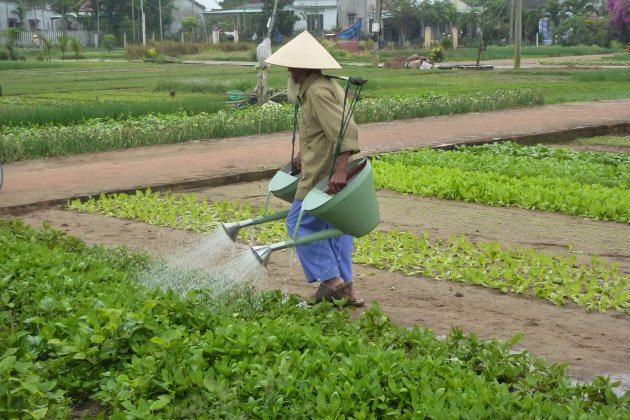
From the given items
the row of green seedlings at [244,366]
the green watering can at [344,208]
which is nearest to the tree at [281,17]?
the green watering can at [344,208]

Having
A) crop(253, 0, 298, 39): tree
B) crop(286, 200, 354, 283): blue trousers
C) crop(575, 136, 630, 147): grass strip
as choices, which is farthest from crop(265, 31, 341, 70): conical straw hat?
Answer: crop(253, 0, 298, 39): tree

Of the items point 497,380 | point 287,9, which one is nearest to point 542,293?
point 497,380

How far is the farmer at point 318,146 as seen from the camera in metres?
5.85

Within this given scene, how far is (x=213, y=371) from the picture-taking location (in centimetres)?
431

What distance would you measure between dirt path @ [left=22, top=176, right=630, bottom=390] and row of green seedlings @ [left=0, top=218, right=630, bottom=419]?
2.13 feet

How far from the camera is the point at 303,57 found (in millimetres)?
5852

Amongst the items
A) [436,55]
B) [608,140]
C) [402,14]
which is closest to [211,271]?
[608,140]

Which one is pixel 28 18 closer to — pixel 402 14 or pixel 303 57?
pixel 402 14

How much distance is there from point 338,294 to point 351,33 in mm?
56108

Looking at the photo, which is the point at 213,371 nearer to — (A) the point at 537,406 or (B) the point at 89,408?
(B) the point at 89,408

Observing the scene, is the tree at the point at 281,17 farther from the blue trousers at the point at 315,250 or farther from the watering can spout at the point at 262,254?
the watering can spout at the point at 262,254

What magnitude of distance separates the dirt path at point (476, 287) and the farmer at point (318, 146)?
39 cm

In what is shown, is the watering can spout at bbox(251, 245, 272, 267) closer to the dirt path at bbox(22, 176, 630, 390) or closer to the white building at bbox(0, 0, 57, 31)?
the dirt path at bbox(22, 176, 630, 390)

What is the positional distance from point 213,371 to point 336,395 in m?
0.60
